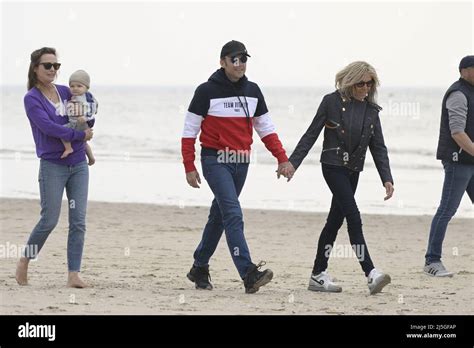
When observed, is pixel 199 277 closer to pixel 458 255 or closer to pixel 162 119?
pixel 458 255

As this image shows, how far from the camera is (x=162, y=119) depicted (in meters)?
50.9

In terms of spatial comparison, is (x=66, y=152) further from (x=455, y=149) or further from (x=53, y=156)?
(x=455, y=149)

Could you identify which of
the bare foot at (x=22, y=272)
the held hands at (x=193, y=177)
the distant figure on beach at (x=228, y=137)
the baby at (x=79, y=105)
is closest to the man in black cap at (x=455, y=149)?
the distant figure on beach at (x=228, y=137)

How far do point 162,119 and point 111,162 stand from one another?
2629cm

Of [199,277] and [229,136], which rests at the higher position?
[229,136]

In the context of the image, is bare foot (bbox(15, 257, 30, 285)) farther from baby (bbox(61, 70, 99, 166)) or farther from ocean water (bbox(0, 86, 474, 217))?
ocean water (bbox(0, 86, 474, 217))

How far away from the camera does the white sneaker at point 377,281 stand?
7.49 m

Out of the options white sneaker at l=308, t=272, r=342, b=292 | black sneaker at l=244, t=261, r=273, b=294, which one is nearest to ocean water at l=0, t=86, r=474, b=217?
white sneaker at l=308, t=272, r=342, b=292

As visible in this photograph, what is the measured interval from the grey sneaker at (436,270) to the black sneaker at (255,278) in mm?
2148

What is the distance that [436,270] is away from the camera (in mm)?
8977

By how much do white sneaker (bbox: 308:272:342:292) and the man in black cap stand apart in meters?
1.49

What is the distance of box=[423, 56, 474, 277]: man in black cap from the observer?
860 cm
